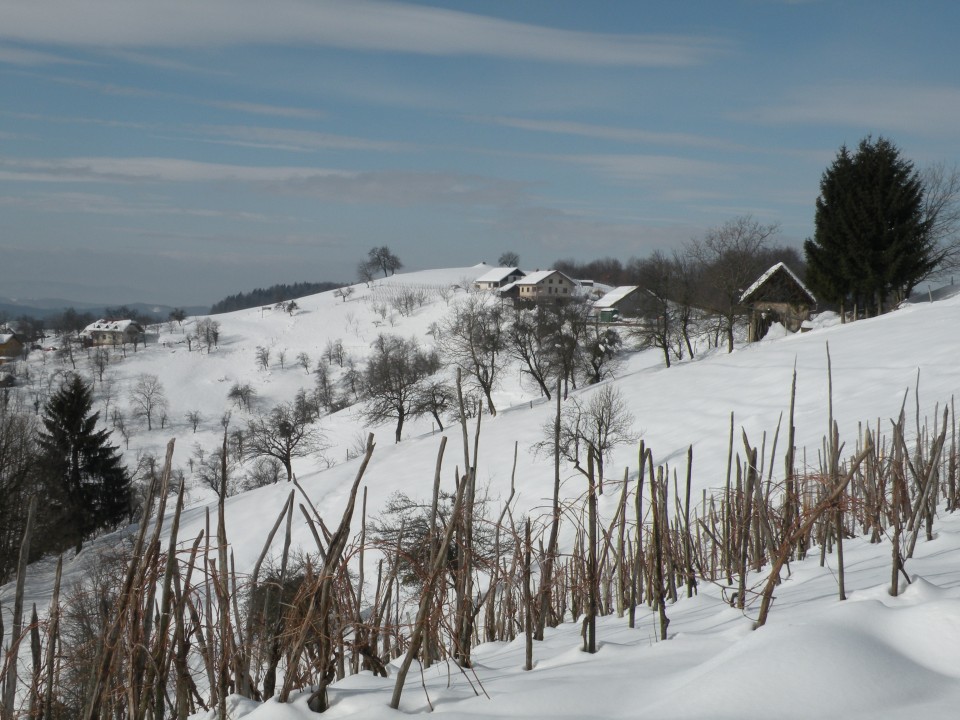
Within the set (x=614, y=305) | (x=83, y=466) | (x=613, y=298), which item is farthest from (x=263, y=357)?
(x=83, y=466)

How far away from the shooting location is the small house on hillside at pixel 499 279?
332 feet

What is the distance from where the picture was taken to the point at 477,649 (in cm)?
306

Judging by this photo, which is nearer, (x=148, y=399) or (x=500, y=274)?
(x=148, y=399)

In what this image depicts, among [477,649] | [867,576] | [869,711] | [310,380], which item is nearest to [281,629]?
[477,649]

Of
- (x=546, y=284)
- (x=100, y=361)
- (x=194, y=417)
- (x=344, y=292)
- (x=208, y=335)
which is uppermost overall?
(x=344, y=292)

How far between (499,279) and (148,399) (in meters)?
49.6

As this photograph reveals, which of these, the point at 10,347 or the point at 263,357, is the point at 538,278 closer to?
the point at 263,357

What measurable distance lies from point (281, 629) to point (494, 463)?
2123 centimetres

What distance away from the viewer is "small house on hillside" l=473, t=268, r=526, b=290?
332 ft

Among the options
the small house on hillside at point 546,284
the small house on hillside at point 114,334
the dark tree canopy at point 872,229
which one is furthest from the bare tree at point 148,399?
the dark tree canopy at point 872,229

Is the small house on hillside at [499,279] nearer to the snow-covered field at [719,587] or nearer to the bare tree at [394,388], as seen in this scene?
the snow-covered field at [719,587]

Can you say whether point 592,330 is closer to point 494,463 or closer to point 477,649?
point 494,463

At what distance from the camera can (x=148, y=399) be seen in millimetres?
66250

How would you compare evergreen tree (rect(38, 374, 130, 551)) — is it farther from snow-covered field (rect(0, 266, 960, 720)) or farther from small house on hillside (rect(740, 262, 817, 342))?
small house on hillside (rect(740, 262, 817, 342))
